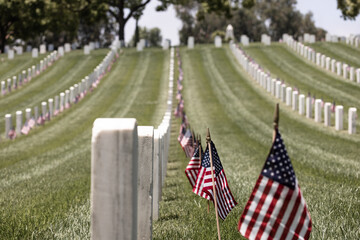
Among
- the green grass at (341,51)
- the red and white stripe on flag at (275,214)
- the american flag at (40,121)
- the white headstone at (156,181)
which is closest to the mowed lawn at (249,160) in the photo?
the white headstone at (156,181)

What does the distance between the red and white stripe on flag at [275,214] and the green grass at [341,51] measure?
37.6 metres

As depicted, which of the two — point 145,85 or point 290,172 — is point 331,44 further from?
point 290,172

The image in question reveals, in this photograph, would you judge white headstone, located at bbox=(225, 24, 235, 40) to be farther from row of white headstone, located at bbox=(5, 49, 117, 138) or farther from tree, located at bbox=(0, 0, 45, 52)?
row of white headstone, located at bbox=(5, 49, 117, 138)

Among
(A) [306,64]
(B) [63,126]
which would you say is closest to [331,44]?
(A) [306,64]

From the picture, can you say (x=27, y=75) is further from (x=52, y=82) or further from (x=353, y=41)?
(x=353, y=41)

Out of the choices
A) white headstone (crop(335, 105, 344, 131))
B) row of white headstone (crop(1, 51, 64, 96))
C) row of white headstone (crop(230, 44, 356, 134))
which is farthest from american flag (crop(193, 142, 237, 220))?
row of white headstone (crop(1, 51, 64, 96))

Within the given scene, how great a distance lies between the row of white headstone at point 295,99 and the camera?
20141mm

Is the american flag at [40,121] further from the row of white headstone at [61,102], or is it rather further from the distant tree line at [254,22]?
the distant tree line at [254,22]

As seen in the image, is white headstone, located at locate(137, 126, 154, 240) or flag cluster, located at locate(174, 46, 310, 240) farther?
white headstone, located at locate(137, 126, 154, 240)

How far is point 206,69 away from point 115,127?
40984 mm

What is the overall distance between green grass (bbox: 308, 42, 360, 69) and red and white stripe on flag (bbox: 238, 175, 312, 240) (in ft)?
123

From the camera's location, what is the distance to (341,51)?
46938 millimetres

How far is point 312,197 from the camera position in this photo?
7273mm

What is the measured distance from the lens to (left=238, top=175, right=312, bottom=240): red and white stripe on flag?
3486 mm
